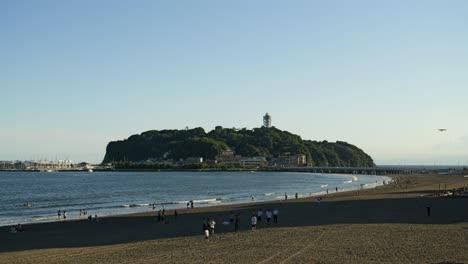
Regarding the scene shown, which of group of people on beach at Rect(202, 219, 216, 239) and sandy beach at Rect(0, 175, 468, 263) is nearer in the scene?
sandy beach at Rect(0, 175, 468, 263)

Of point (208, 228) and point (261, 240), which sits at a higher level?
point (208, 228)

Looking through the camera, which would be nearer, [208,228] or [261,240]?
[261,240]

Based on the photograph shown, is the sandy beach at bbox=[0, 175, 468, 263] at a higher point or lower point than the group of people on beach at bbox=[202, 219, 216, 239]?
lower

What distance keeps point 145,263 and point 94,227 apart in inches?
661

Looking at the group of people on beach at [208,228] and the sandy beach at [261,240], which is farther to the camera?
the group of people on beach at [208,228]

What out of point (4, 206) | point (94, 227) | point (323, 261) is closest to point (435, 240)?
point (323, 261)

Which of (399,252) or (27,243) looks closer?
(399,252)

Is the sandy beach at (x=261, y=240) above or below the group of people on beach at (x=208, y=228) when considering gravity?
below

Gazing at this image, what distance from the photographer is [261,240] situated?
26.4 metres

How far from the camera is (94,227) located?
1432 inches

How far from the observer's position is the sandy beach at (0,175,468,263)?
2147 cm

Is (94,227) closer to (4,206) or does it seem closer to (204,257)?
(204,257)

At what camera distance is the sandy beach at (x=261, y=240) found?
2147 cm

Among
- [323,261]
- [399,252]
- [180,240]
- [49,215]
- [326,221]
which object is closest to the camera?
[323,261]
